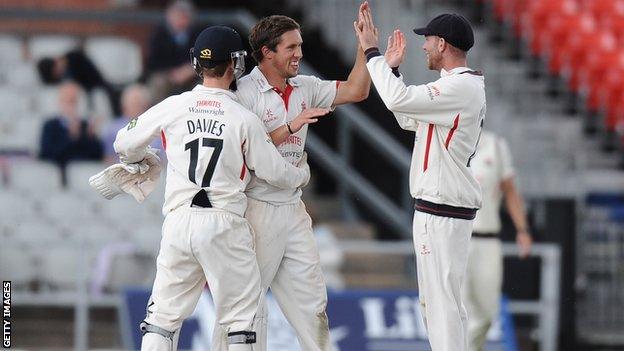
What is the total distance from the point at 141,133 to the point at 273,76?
841mm

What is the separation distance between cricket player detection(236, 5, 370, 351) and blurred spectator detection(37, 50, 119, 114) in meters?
6.47

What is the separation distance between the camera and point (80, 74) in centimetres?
1577

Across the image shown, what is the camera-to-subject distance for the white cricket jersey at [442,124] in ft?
29.9

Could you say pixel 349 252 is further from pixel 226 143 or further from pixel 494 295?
pixel 226 143

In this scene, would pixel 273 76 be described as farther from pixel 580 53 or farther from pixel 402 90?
pixel 580 53

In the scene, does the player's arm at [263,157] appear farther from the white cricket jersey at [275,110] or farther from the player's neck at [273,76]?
the player's neck at [273,76]

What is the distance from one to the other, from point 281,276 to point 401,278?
5.51 meters

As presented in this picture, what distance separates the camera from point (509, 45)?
18328 millimetres

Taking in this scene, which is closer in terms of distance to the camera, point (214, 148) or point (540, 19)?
point (214, 148)

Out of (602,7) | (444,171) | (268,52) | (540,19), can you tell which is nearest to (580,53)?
(540,19)

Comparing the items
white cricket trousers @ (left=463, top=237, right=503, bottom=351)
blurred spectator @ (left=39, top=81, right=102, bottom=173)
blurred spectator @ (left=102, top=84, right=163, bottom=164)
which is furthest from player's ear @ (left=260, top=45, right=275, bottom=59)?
blurred spectator @ (left=39, top=81, right=102, bottom=173)

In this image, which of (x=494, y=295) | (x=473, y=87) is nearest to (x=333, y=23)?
(x=494, y=295)

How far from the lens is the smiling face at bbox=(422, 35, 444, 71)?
934cm

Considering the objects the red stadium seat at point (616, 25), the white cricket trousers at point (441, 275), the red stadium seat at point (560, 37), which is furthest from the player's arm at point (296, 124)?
the red stadium seat at point (616, 25)
